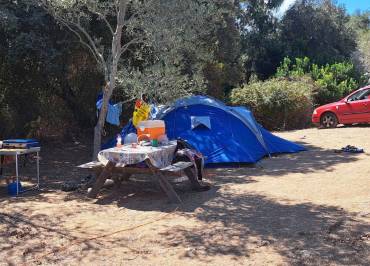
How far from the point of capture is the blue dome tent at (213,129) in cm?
1017

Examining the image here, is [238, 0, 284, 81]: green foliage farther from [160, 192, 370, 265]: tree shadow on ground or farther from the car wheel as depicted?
[160, 192, 370, 265]: tree shadow on ground

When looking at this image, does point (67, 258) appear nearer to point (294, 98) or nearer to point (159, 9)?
point (159, 9)

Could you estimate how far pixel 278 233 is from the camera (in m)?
5.26

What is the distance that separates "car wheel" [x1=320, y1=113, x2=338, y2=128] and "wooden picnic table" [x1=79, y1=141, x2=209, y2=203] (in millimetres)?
10879

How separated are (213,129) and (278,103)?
806 centimetres

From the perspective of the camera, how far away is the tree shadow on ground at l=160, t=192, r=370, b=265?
15.1ft

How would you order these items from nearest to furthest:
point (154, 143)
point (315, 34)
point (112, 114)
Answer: point (154, 143)
point (112, 114)
point (315, 34)

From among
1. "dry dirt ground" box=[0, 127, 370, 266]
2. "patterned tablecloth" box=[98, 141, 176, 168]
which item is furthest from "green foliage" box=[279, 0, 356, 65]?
"patterned tablecloth" box=[98, 141, 176, 168]

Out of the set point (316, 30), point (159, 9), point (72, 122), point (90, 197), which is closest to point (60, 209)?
point (90, 197)

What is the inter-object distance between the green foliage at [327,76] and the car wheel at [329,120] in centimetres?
355

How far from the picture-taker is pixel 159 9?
859cm

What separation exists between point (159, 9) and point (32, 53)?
3830mm

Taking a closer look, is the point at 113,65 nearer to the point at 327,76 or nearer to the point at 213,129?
the point at 213,129

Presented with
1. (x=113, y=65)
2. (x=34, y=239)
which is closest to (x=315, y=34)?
(x=113, y=65)
